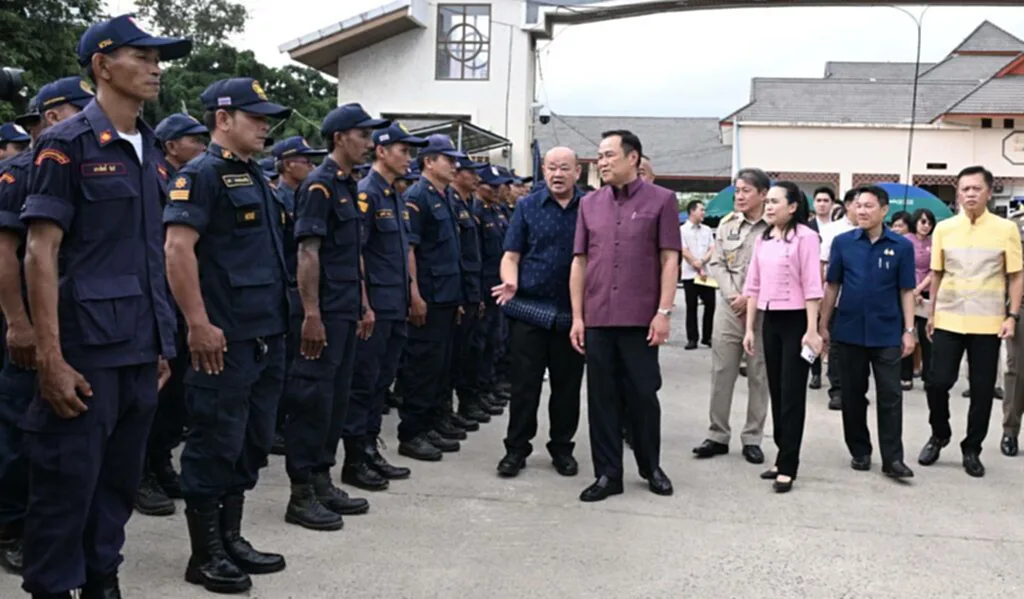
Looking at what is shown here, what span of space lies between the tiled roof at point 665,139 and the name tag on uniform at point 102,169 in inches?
1132

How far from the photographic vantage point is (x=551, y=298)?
229 inches

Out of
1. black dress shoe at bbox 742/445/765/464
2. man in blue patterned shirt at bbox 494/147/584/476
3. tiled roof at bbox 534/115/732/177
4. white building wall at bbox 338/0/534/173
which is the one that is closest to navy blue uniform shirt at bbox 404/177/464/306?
man in blue patterned shirt at bbox 494/147/584/476

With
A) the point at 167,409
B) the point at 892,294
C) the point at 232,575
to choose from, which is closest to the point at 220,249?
the point at 232,575

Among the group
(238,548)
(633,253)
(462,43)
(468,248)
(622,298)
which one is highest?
(462,43)

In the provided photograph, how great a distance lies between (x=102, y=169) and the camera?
306 centimetres

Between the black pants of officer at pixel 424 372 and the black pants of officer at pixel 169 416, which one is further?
the black pants of officer at pixel 424 372

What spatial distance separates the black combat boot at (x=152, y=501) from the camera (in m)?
4.69

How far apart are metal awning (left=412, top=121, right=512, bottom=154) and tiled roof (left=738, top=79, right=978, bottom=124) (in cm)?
1568

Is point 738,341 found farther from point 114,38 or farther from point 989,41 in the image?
point 989,41

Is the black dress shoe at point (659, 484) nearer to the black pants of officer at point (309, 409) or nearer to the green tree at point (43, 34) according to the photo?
the black pants of officer at point (309, 409)

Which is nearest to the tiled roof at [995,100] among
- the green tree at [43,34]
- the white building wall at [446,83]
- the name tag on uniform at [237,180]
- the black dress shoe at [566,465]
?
the white building wall at [446,83]

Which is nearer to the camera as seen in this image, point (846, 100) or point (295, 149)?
point (295, 149)

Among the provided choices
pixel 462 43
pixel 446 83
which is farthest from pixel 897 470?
pixel 462 43

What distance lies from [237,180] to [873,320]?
394 cm
